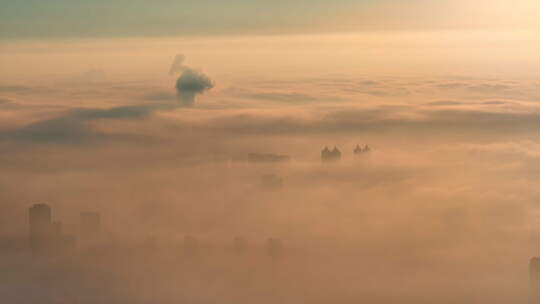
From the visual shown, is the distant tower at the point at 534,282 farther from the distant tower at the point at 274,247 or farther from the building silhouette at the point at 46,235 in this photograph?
the building silhouette at the point at 46,235

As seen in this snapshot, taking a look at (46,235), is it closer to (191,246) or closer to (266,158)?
(191,246)

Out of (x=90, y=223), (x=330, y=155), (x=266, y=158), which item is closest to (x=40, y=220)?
(x=90, y=223)

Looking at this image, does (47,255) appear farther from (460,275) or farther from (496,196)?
(496,196)

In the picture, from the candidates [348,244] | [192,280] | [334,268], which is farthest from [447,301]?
[192,280]

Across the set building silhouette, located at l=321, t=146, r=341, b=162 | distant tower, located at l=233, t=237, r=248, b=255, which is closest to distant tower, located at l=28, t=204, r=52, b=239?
distant tower, located at l=233, t=237, r=248, b=255

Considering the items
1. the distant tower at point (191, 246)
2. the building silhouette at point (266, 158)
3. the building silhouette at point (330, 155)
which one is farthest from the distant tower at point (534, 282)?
the building silhouette at point (330, 155)
